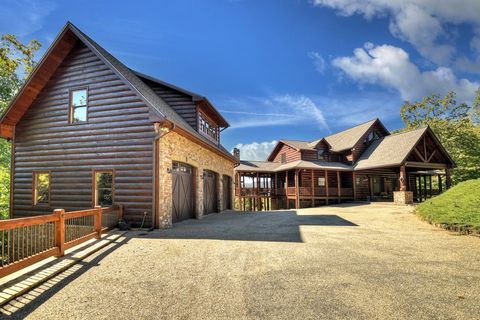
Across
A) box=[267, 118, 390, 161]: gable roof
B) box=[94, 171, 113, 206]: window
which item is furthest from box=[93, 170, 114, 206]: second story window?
box=[267, 118, 390, 161]: gable roof

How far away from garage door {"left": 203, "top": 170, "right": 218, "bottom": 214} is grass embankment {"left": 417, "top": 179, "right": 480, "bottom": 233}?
11.0m

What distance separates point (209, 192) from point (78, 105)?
27.9ft

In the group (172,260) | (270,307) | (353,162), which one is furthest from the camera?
(353,162)

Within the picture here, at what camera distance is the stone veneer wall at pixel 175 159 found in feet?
33.9

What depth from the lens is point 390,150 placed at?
79.6 feet

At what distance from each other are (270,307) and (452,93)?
137 ft

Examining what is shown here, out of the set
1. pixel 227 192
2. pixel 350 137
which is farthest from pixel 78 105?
pixel 350 137

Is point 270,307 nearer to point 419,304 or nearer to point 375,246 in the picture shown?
point 419,304

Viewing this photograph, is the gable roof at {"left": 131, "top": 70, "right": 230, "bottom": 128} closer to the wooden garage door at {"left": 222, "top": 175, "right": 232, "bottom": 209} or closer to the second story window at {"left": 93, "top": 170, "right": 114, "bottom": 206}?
the wooden garage door at {"left": 222, "top": 175, "right": 232, "bottom": 209}

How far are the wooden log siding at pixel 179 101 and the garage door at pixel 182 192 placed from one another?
3500 millimetres

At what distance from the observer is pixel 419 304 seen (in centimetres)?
380

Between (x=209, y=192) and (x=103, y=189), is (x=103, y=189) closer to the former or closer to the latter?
(x=103, y=189)

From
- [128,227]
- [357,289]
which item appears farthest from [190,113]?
[357,289]

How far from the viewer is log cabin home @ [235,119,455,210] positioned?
23.2 meters
